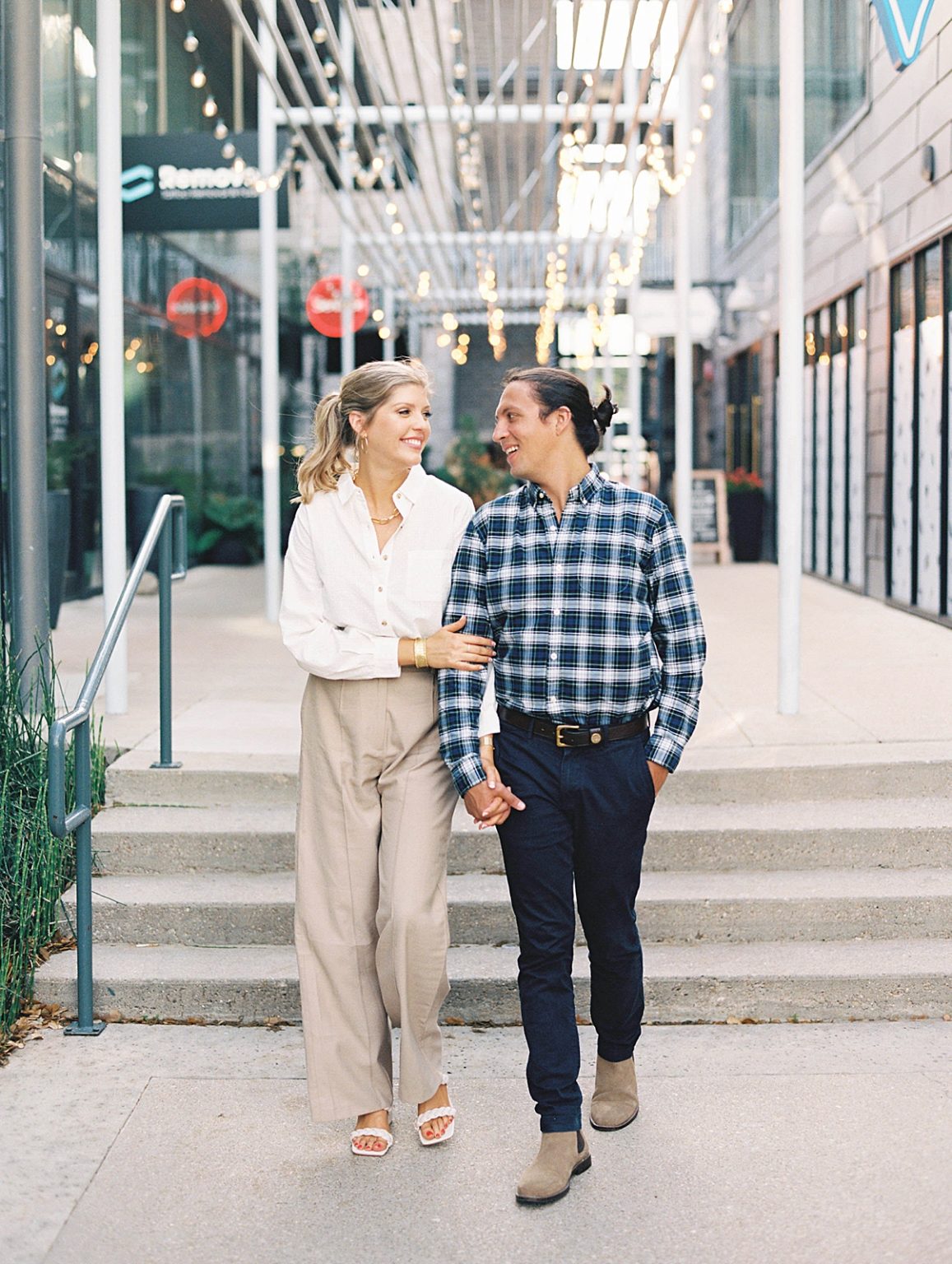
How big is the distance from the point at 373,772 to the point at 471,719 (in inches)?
11.0

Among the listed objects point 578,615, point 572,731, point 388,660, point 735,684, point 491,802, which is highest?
point 578,615

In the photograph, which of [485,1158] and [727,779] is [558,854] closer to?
[485,1158]

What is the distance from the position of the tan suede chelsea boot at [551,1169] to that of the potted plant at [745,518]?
49.2 feet

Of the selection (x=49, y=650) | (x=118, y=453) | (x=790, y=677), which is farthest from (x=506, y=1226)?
(x=118, y=453)

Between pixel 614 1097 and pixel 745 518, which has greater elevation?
pixel 745 518

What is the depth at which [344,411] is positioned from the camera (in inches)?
141

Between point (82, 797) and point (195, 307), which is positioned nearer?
point (82, 797)

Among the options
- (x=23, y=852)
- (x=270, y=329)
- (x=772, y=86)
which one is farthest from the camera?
(x=772, y=86)

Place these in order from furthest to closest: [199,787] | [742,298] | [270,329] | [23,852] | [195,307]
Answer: [742,298], [195,307], [270,329], [199,787], [23,852]

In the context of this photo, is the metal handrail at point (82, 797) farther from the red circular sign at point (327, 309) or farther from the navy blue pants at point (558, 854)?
the red circular sign at point (327, 309)

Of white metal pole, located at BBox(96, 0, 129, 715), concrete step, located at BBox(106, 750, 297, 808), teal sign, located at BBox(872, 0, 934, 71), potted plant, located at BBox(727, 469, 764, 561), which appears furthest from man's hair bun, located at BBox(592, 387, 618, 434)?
potted plant, located at BBox(727, 469, 764, 561)

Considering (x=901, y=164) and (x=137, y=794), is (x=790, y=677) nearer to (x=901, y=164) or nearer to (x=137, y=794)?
(x=137, y=794)

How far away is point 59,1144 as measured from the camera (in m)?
3.59

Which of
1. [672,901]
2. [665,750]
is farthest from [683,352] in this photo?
[665,750]
